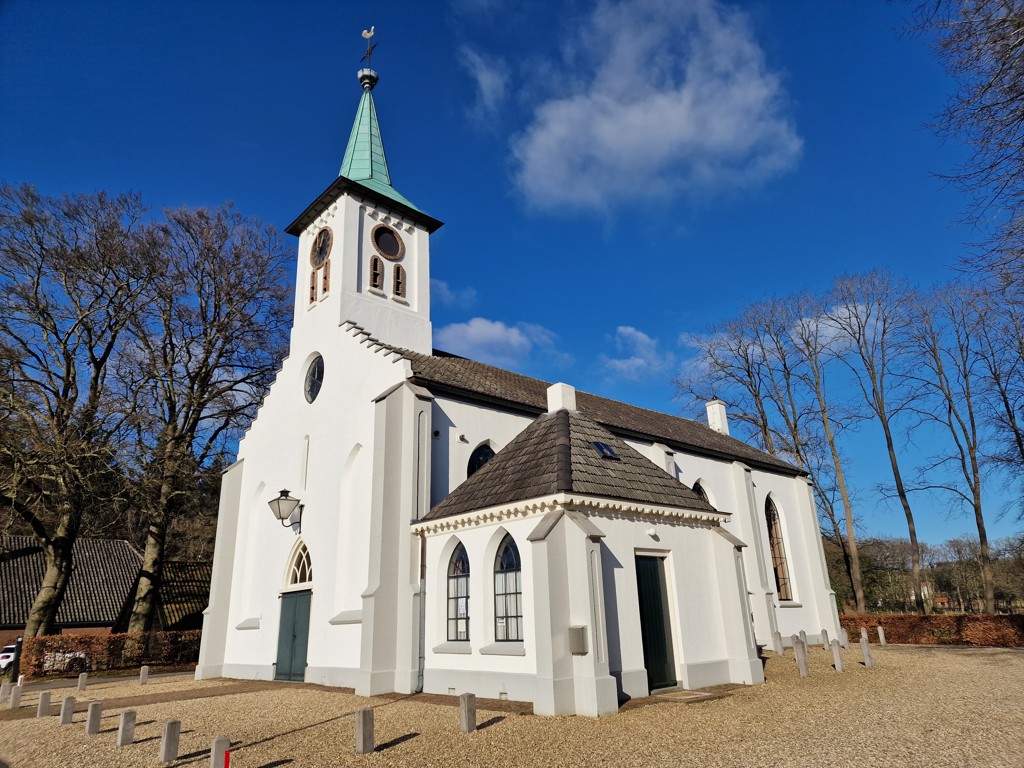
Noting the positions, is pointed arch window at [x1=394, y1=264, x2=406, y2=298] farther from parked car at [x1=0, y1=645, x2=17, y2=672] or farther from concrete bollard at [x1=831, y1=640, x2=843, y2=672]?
parked car at [x1=0, y1=645, x2=17, y2=672]

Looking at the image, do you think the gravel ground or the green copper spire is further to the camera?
the green copper spire

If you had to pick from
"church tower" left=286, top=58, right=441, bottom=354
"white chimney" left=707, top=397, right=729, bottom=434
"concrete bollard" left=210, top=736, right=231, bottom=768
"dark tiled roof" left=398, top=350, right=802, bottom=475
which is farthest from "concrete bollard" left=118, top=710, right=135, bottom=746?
"white chimney" left=707, top=397, right=729, bottom=434

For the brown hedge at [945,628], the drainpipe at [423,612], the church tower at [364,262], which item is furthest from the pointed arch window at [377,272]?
the brown hedge at [945,628]

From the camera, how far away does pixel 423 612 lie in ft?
46.5

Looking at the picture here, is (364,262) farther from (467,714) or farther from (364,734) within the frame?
(364,734)

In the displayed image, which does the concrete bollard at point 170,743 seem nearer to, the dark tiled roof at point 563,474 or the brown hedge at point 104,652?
the dark tiled roof at point 563,474

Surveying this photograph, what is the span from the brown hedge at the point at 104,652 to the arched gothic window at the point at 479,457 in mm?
15661

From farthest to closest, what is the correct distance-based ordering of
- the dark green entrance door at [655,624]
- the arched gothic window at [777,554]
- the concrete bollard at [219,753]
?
1. the arched gothic window at [777,554]
2. the dark green entrance door at [655,624]
3. the concrete bollard at [219,753]

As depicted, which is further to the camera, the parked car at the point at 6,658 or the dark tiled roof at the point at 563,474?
the parked car at the point at 6,658

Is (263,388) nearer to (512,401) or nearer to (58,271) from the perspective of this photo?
(58,271)

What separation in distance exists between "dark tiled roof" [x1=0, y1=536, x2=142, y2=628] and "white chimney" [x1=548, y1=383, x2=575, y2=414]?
2590 cm

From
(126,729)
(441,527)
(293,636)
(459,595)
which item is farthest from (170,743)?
(293,636)

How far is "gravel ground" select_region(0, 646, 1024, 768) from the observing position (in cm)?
762

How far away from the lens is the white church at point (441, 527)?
12062mm
